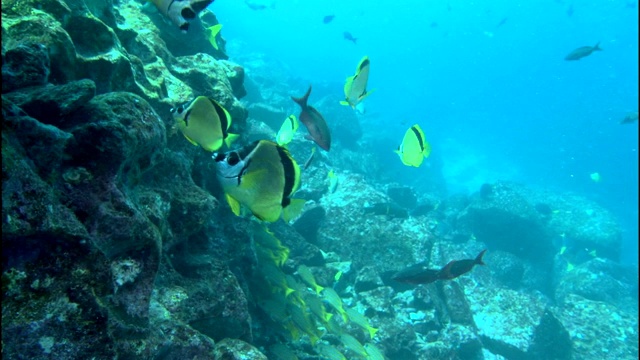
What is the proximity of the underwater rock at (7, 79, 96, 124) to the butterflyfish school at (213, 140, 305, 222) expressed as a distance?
1.16 m

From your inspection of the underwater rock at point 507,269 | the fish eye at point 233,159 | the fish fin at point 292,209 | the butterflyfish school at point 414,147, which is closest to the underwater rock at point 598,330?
the underwater rock at point 507,269

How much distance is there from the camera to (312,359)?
5539 millimetres

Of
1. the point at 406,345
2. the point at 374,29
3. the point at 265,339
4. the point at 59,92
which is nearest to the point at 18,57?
the point at 59,92

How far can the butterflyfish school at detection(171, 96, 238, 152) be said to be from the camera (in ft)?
8.54

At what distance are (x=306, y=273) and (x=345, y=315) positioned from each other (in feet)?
3.72

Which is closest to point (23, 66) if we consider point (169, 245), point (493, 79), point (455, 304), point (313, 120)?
point (169, 245)

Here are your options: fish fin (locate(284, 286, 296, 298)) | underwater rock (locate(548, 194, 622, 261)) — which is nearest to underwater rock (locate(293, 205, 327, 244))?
fish fin (locate(284, 286, 296, 298))

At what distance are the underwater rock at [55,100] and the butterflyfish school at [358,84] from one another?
2.70 meters

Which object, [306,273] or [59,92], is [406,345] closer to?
[306,273]

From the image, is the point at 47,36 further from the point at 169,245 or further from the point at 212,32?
the point at 212,32

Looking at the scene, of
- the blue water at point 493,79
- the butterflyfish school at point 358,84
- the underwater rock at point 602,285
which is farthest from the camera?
the blue water at point 493,79

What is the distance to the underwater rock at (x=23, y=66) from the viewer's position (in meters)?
2.08

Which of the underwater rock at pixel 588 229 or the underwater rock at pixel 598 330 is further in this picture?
the underwater rock at pixel 588 229

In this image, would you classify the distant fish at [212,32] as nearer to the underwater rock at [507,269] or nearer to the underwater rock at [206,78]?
the underwater rock at [206,78]
